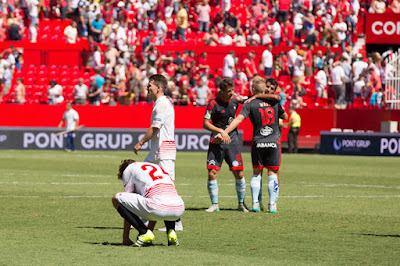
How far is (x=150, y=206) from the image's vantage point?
939 centimetres

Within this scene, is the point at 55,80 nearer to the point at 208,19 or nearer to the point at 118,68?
the point at 118,68

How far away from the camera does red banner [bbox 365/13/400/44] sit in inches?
1700

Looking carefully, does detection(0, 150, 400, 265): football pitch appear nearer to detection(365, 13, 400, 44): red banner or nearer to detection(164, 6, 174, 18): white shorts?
detection(164, 6, 174, 18): white shorts

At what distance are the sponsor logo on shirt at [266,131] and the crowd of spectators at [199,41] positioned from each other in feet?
74.5

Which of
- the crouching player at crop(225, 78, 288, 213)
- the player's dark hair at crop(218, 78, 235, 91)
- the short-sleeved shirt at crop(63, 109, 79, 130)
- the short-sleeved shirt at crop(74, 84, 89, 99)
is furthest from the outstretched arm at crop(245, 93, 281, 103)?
the short-sleeved shirt at crop(74, 84, 89, 99)

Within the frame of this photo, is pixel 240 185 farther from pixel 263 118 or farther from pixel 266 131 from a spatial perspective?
pixel 263 118

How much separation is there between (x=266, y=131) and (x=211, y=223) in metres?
1.97

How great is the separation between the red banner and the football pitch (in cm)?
2091

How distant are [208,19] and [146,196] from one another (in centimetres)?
3106

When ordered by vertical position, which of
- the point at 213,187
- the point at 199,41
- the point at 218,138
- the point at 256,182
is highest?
the point at 199,41

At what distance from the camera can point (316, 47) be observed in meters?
40.7

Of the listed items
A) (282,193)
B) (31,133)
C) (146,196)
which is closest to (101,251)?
(146,196)

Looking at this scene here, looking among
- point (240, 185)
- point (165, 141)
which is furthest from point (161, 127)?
point (240, 185)

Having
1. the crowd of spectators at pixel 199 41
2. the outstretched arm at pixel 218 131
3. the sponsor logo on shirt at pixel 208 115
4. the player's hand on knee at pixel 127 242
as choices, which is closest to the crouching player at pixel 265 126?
the outstretched arm at pixel 218 131
